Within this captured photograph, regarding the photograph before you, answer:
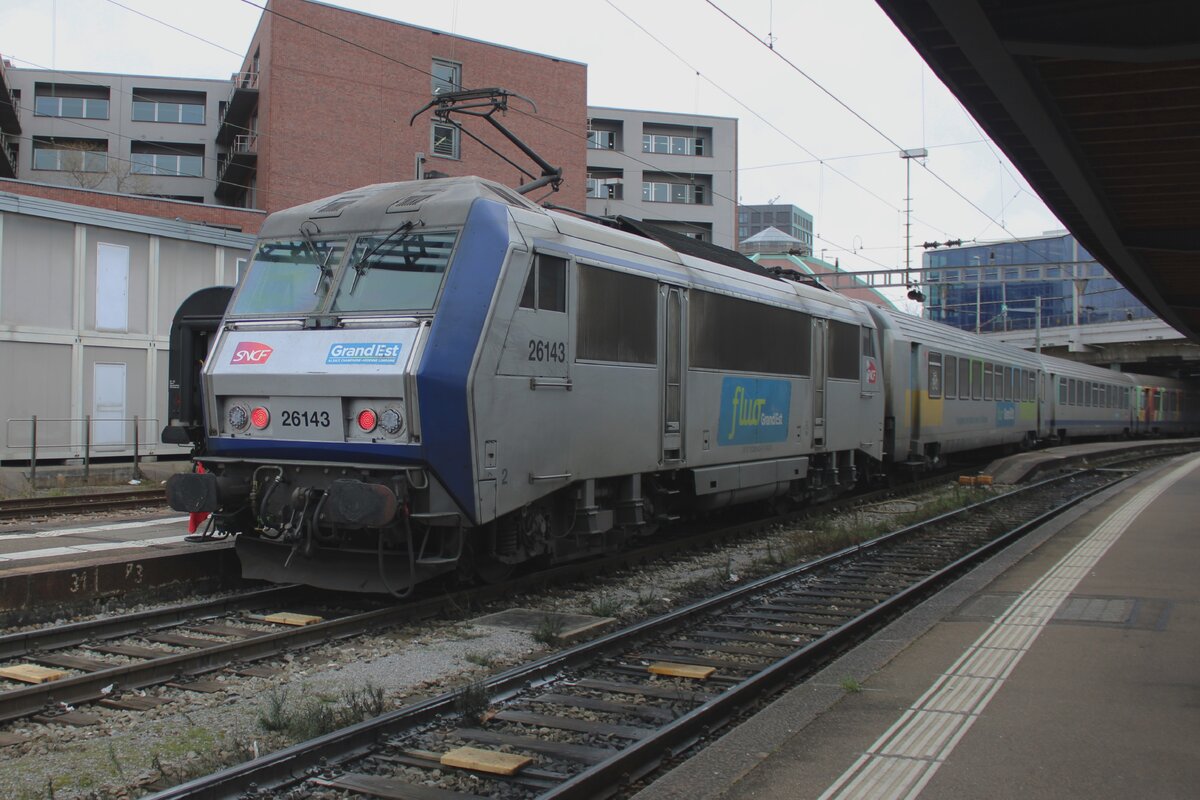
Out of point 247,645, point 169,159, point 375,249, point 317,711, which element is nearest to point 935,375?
point 375,249

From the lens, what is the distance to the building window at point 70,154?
158 feet

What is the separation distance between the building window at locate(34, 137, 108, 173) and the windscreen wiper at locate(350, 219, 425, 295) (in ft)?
148

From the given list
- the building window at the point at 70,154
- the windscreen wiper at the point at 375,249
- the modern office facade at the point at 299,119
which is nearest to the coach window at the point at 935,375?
the windscreen wiper at the point at 375,249

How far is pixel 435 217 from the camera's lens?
322 inches

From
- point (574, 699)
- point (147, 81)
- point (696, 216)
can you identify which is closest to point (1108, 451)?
point (574, 699)

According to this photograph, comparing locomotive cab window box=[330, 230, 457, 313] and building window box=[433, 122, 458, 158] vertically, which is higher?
building window box=[433, 122, 458, 158]

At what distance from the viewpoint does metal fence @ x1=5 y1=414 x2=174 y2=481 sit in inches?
774

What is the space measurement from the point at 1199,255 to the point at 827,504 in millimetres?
6264

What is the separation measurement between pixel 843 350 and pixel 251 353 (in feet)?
30.9

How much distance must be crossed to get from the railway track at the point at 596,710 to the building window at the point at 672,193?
180 feet

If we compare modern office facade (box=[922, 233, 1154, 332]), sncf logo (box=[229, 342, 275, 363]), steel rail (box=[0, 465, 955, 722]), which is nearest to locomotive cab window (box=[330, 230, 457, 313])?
sncf logo (box=[229, 342, 275, 363])

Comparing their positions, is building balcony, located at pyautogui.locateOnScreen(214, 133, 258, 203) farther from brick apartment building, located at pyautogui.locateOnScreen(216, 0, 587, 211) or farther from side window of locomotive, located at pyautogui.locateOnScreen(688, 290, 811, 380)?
side window of locomotive, located at pyautogui.locateOnScreen(688, 290, 811, 380)

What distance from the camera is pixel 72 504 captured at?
47.5 feet

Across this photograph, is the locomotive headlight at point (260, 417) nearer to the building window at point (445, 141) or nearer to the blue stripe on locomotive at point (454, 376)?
the blue stripe on locomotive at point (454, 376)
